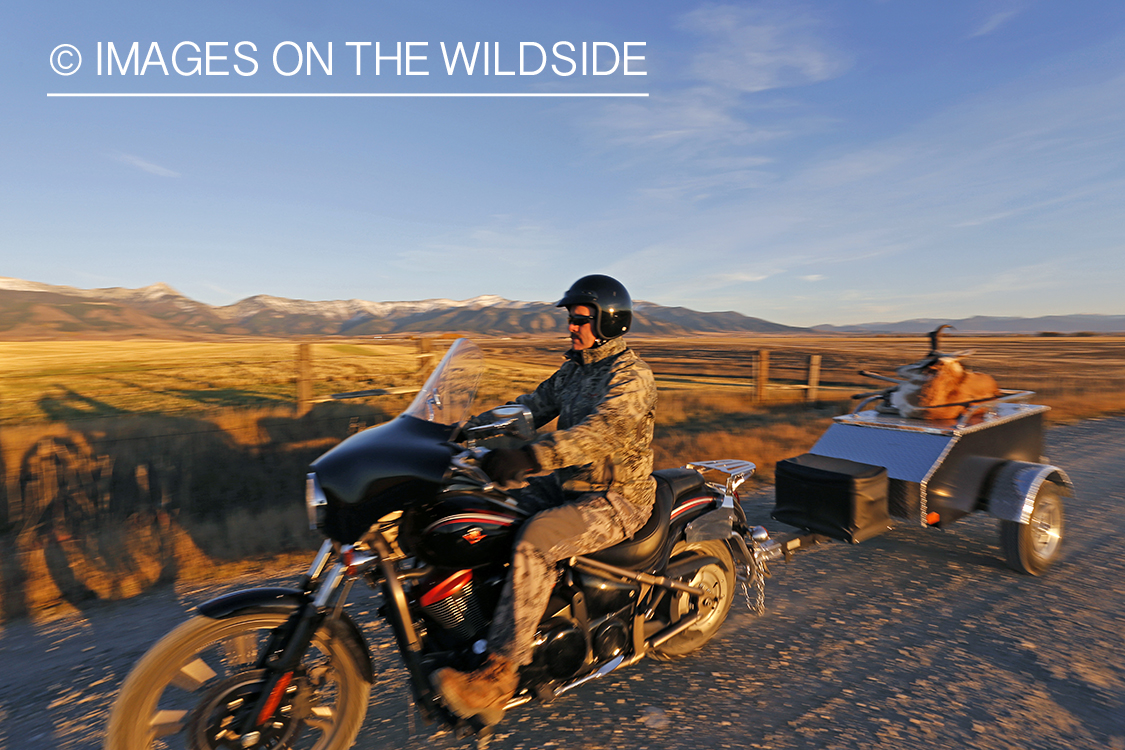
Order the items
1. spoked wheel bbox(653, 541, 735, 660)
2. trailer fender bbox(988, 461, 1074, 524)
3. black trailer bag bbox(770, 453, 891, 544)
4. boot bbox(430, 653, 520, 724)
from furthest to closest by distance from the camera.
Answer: trailer fender bbox(988, 461, 1074, 524) → black trailer bag bbox(770, 453, 891, 544) → spoked wheel bbox(653, 541, 735, 660) → boot bbox(430, 653, 520, 724)

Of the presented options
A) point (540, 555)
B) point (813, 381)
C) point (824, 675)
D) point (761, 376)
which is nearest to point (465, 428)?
point (540, 555)

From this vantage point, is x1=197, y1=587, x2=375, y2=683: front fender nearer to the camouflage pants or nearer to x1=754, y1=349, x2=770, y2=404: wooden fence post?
the camouflage pants

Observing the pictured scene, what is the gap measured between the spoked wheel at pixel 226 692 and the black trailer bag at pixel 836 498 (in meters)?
3.35

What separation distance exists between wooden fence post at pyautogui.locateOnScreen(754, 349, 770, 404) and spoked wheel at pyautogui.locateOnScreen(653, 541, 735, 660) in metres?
12.9

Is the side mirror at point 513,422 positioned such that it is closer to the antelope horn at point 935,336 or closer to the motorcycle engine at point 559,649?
the motorcycle engine at point 559,649

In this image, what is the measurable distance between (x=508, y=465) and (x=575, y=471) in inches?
25.2

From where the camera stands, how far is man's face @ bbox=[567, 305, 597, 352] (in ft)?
9.64

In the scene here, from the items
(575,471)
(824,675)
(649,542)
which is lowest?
(824,675)

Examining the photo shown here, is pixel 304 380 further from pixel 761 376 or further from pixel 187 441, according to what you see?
pixel 761 376

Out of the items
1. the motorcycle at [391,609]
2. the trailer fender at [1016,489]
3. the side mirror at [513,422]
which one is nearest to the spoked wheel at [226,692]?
the motorcycle at [391,609]

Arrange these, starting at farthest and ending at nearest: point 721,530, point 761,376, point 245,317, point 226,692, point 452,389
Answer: point 245,317 < point 761,376 < point 721,530 < point 452,389 < point 226,692

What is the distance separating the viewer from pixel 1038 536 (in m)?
4.64

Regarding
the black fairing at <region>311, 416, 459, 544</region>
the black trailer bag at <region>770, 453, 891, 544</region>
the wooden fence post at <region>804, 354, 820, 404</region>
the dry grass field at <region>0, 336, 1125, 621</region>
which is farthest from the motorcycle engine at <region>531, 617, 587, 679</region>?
the wooden fence post at <region>804, 354, 820, 404</region>

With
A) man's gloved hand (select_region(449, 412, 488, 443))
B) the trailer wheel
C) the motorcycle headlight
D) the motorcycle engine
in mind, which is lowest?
the trailer wheel
